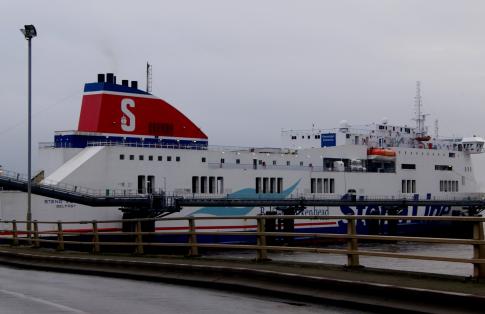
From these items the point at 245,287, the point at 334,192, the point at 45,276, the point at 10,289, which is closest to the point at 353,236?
the point at 245,287

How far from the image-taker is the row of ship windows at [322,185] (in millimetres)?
56250

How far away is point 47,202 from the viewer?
4169 cm

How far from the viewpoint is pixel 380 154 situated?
62156 mm

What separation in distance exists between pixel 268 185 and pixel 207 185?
552cm

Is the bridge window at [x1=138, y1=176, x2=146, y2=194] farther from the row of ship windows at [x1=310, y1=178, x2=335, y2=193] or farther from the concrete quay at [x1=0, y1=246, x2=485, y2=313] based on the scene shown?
the concrete quay at [x1=0, y1=246, x2=485, y2=313]

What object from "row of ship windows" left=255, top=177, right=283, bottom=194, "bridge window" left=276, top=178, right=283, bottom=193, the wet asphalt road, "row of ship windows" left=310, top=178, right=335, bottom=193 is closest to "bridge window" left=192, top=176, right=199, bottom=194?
"row of ship windows" left=255, top=177, right=283, bottom=194

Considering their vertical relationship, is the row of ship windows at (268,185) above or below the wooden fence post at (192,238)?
above

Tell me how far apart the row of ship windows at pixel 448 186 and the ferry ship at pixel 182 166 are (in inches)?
173

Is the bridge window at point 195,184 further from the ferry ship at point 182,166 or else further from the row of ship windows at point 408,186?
the row of ship windows at point 408,186

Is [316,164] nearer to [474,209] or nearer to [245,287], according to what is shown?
[474,209]

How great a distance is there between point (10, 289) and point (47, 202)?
1180 inches

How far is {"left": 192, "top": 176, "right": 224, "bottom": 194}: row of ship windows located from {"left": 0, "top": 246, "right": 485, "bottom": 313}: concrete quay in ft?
106

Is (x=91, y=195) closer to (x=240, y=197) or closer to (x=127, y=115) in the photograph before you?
(x=127, y=115)

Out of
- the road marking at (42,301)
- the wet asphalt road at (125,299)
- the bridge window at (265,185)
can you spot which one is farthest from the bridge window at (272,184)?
the road marking at (42,301)
